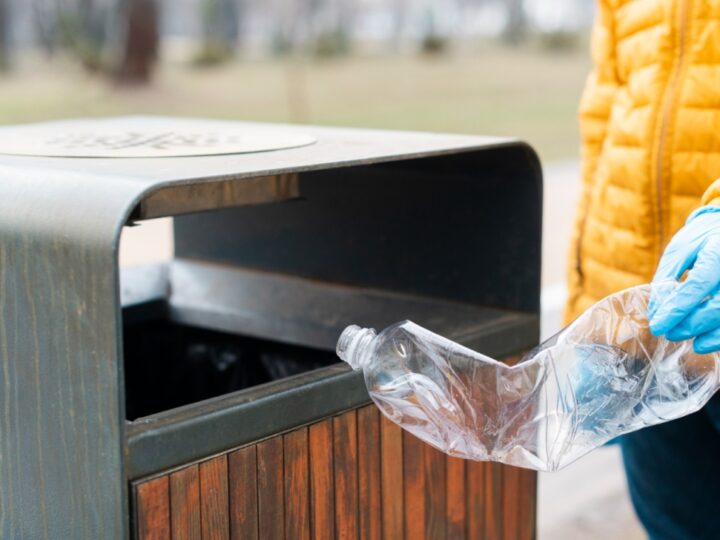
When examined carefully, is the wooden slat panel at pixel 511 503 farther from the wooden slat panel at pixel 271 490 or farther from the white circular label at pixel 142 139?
the white circular label at pixel 142 139

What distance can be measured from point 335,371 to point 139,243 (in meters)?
5.97

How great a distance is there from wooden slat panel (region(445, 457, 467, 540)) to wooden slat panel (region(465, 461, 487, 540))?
0.04 ft

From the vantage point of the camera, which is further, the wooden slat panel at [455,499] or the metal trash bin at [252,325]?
the wooden slat panel at [455,499]

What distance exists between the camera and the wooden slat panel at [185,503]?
1327mm

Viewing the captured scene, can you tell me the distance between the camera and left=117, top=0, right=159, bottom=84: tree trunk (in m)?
Result: 16.6

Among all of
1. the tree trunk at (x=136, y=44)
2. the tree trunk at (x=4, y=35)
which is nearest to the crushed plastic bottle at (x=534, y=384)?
the tree trunk at (x=136, y=44)

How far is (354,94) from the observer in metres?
18.4

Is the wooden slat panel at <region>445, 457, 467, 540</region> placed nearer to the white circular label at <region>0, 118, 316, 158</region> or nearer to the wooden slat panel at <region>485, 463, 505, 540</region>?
the wooden slat panel at <region>485, 463, 505, 540</region>

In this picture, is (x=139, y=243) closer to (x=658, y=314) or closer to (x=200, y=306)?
(x=200, y=306)

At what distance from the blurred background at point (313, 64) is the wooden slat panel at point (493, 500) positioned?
6900mm

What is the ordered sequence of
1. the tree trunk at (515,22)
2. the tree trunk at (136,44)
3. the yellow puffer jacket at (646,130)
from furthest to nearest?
the tree trunk at (515,22), the tree trunk at (136,44), the yellow puffer jacket at (646,130)

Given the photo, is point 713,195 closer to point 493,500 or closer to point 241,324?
point 493,500

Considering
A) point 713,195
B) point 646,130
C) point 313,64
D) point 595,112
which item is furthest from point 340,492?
point 313,64

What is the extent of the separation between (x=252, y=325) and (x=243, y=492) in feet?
2.14
